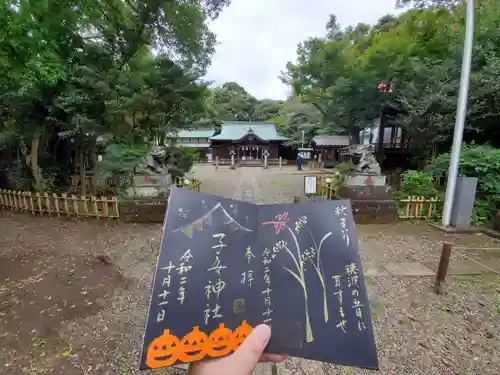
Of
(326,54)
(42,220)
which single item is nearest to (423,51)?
(326,54)

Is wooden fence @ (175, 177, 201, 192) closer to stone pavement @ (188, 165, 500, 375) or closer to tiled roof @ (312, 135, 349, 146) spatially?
stone pavement @ (188, 165, 500, 375)

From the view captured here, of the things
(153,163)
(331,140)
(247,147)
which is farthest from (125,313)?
(247,147)

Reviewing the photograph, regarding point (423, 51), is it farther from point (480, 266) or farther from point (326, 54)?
point (480, 266)

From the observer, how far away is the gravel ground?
99.7 inches

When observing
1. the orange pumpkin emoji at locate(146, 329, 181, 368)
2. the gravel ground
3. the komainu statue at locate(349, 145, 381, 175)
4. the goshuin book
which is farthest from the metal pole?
the orange pumpkin emoji at locate(146, 329, 181, 368)

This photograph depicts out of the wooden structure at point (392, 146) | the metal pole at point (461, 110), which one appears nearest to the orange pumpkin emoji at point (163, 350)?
the metal pole at point (461, 110)

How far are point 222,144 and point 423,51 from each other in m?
Answer: 22.2

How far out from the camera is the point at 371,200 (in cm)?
703

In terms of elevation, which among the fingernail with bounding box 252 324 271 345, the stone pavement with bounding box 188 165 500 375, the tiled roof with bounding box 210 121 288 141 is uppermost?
the tiled roof with bounding box 210 121 288 141

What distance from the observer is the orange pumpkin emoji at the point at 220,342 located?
1.07 meters

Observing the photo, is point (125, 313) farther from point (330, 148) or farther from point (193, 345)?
point (330, 148)

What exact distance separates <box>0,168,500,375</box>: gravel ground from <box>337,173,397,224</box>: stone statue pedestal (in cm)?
128

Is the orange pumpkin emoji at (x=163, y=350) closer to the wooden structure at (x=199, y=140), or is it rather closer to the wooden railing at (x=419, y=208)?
the wooden railing at (x=419, y=208)

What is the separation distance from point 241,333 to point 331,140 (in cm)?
2700
